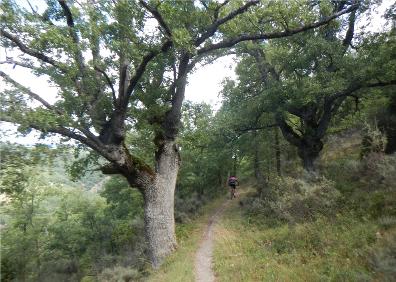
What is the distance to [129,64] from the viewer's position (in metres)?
10.9

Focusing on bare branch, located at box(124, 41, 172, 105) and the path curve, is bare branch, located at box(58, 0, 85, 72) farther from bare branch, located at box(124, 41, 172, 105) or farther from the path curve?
the path curve

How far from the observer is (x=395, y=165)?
10.3 m

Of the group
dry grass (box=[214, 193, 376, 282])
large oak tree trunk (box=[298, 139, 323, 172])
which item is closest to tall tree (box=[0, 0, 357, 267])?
dry grass (box=[214, 193, 376, 282])

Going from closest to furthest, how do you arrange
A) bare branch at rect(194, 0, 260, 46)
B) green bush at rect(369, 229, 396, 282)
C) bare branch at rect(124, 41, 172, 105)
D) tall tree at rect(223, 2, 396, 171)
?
green bush at rect(369, 229, 396, 282), bare branch at rect(194, 0, 260, 46), bare branch at rect(124, 41, 172, 105), tall tree at rect(223, 2, 396, 171)

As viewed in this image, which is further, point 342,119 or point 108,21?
point 342,119

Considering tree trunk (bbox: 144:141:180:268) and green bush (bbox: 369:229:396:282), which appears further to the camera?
tree trunk (bbox: 144:141:180:268)

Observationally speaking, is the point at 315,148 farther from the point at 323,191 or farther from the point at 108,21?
the point at 108,21

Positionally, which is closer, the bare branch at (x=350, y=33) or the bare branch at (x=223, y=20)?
the bare branch at (x=223, y=20)

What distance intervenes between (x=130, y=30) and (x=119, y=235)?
20826 millimetres

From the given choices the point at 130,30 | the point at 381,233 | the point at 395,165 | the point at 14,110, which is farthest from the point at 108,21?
the point at 395,165

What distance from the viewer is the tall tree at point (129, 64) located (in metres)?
8.64

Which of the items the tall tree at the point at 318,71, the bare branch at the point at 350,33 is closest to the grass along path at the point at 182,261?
the tall tree at the point at 318,71

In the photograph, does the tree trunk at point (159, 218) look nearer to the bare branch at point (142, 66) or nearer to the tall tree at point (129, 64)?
the tall tree at point (129, 64)

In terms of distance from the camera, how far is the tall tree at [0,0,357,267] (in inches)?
340
